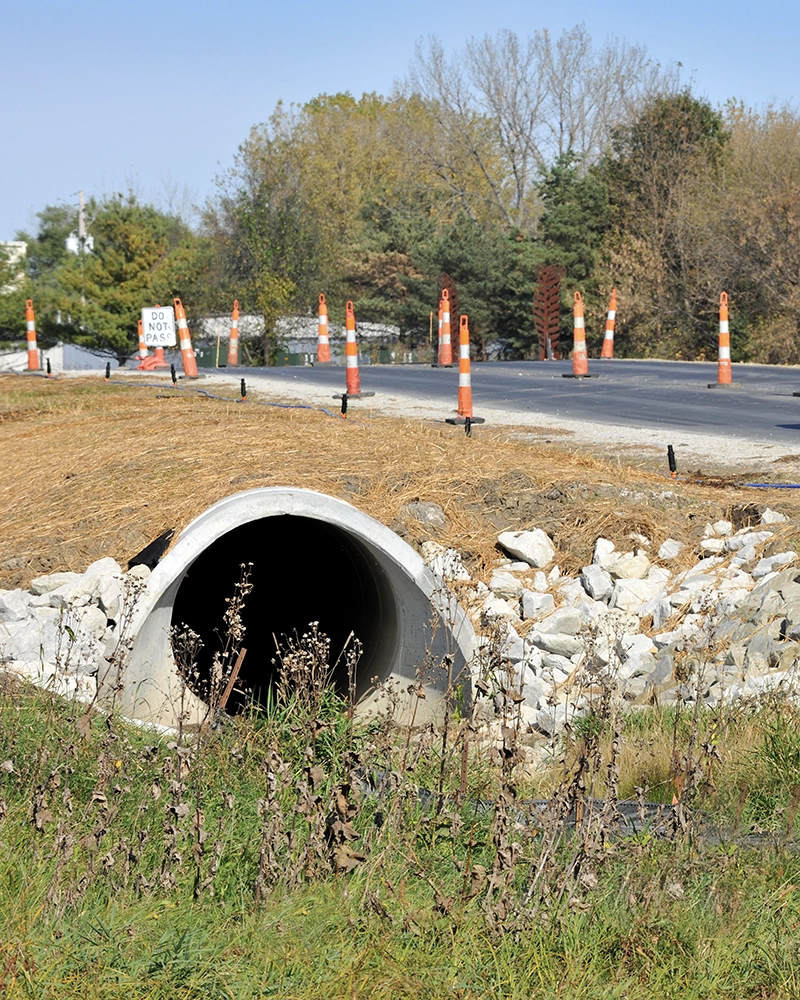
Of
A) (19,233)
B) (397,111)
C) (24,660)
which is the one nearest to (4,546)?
(24,660)

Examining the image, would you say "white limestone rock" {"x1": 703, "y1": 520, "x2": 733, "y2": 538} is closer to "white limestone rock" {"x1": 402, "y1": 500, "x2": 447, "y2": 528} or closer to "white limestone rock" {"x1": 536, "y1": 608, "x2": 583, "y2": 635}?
"white limestone rock" {"x1": 536, "y1": 608, "x2": 583, "y2": 635}

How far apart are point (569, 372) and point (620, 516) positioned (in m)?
12.0

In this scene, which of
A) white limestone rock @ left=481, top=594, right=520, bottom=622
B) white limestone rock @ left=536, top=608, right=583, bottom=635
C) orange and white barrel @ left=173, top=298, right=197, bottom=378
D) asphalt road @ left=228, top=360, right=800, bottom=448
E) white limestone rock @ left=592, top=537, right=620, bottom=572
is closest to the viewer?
white limestone rock @ left=536, top=608, right=583, bottom=635

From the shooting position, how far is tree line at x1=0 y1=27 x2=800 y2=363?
32375mm

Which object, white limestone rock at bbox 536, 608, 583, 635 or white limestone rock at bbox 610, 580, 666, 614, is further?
white limestone rock at bbox 610, 580, 666, 614

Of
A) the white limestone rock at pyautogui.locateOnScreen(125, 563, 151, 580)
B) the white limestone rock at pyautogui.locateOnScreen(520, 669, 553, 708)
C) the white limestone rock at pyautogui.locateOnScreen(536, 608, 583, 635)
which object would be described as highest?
the white limestone rock at pyautogui.locateOnScreen(125, 563, 151, 580)

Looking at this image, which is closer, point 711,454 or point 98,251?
point 711,454

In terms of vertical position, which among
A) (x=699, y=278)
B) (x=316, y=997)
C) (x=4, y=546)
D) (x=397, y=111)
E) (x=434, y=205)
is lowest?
(x=316, y=997)

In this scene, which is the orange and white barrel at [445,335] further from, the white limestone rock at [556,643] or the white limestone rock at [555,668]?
the white limestone rock at [555,668]

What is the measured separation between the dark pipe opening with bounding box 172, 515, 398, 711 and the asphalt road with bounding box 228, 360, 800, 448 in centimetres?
461

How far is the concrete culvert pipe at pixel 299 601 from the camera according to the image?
554cm

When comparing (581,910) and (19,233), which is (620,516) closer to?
(581,910)

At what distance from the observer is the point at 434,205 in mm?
50031

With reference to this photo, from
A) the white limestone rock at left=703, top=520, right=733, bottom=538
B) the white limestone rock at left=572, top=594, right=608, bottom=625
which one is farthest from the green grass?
the white limestone rock at left=703, top=520, right=733, bottom=538
